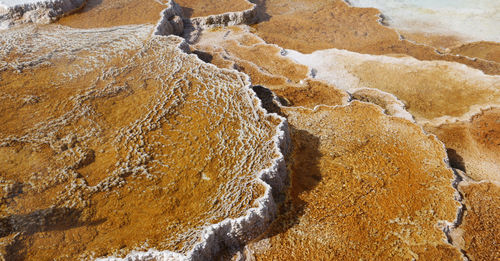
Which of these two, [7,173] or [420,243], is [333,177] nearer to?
[420,243]

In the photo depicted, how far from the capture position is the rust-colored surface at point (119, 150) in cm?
535

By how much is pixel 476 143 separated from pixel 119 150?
31.9ft

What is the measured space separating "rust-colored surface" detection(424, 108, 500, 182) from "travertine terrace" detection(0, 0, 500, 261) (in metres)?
0.05

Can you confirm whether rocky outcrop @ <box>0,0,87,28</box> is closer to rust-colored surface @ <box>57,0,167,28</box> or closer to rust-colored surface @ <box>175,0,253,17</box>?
rust-colored surface @ <box>57,0,167,28</box>

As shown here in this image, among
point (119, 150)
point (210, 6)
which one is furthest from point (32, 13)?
point (119, 150)

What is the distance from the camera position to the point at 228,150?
6.93 meters

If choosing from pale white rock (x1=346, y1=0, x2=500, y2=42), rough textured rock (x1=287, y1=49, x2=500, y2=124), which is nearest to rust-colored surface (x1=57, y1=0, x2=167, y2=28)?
rough textured rock (x1=287, y1=49, x2=500, y2=124)

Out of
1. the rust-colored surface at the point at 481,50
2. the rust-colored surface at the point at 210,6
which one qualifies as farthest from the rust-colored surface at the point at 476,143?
the rust-colored surface at the point at 210,6

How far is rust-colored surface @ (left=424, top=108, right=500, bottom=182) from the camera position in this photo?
8.33 m

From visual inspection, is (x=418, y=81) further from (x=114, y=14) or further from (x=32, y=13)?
(x=32, y=13)

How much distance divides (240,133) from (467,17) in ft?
56.7

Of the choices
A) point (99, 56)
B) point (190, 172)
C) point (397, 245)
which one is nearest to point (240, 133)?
point (190, 172)

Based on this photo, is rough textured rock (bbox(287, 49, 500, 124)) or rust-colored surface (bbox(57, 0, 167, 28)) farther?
rust-colored surface (bbox(57, 0, 167, 28))

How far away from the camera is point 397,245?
572 cm
